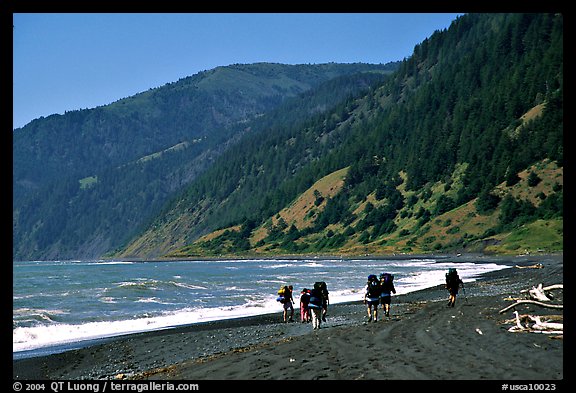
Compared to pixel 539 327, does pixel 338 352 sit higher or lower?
lower

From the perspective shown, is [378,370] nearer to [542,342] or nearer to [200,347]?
[542,342]

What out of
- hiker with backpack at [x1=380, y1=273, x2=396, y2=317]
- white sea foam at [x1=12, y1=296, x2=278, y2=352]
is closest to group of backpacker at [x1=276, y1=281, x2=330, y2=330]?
hiker with backpack at [x1=380, y1=273, x2=396, y2=317]

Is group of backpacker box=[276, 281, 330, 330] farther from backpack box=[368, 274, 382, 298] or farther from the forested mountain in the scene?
the forested mountain

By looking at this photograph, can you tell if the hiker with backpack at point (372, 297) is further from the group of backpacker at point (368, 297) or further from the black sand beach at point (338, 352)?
the black sand beach at point (338, 352)

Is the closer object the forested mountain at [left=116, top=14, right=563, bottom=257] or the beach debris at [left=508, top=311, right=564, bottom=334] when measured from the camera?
the beach debris at [left=508, top=311, right=564, bottom=334]

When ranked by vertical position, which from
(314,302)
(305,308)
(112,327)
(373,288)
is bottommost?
(112,327)

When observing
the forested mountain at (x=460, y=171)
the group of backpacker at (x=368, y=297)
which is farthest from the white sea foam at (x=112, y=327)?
the forested mountain at (x=460, y=171)

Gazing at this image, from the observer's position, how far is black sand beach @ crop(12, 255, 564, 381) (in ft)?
40.3

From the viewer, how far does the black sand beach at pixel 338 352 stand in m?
12.3

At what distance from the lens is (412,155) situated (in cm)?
A: 16475

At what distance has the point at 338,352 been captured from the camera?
15.6 metres

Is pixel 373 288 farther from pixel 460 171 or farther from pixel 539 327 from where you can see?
pixel 460 171

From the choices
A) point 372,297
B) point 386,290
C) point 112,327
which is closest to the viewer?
point 372,297

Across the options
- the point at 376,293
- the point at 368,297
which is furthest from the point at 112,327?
the point at 376,293
